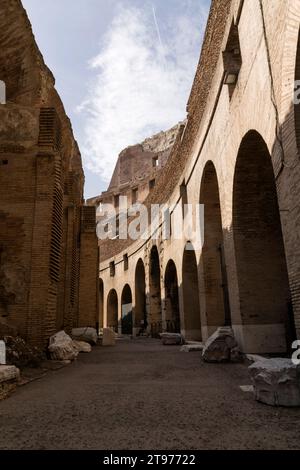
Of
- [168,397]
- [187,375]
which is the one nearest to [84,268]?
[187,375]

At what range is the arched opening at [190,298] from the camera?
1152 cm

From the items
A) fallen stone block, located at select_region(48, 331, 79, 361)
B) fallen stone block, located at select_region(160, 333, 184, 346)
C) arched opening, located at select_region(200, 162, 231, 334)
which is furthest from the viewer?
fallen stone block, located at select_region(160, 333, 184, 346)

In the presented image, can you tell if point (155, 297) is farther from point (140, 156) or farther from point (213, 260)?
point (140, 156)

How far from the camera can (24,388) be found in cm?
380

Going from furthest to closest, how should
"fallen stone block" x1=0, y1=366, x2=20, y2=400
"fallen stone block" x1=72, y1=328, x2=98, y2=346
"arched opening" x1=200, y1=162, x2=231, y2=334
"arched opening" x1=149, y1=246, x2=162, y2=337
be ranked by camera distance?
"arched opening" x1=149, y1=246, x2=162, y2=337 → "fallen stone block" x1=72, y1=328, x2=98, y2=346 → "arched opening" x1=200, y1=162, x2=231, y2=334 → "fallen stone block" x1=0, y1=366, x2=20, y2=400

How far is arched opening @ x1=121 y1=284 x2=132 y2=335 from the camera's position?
78.0 feet

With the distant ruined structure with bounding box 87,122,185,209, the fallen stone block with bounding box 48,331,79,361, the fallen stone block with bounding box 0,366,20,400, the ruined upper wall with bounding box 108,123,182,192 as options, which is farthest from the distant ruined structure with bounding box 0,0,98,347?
the ruined upper wall with bounding box 108,123,182,192

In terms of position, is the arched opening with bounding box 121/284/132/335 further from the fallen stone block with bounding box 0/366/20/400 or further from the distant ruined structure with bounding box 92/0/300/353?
the fallen stone block with bounding box 0/366/20/400

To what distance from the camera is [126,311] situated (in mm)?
24359

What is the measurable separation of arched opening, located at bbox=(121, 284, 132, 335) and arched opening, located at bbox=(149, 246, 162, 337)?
603 centimetres

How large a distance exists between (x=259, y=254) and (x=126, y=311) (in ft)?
62.3

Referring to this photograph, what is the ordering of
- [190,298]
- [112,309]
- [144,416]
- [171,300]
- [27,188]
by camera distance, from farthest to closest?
[112,309] → [171,300] → [190,298] → [27,188] → [144,416]

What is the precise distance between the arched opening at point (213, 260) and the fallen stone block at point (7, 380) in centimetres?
599

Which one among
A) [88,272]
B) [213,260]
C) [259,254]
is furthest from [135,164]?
[259,254]
